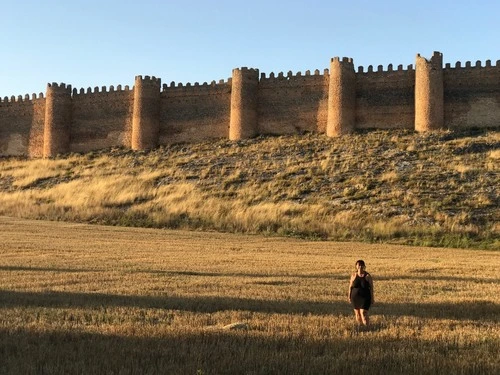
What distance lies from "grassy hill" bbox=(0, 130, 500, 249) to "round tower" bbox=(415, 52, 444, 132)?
912mm

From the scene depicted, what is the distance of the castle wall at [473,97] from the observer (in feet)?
108

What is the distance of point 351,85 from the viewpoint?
3500cm

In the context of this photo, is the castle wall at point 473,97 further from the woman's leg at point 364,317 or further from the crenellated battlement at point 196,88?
the woman's leg at point 364,317

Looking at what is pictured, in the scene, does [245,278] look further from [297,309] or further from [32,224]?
[32,224]

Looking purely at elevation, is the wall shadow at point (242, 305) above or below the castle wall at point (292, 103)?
below

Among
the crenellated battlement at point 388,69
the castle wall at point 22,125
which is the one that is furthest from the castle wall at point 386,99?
the castle wall at point 22,125

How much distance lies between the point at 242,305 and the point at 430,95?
91.5ft

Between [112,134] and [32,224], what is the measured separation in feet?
58.2

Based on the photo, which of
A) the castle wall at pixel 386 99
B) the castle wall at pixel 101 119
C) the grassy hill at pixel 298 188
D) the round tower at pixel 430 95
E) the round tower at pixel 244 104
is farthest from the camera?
the castle wall at pixel 101 119

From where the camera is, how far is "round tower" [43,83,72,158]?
137 ft

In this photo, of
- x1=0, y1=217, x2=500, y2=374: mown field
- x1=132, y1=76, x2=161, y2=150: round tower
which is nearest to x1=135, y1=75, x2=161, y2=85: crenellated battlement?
x1=132, y1=76, x2=161, y2=150: round tower

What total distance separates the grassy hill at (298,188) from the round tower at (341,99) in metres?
0.92

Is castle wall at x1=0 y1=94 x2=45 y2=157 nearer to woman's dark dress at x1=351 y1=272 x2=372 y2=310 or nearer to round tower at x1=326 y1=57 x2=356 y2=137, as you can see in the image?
round tower at x1=326 y1=57 x2=356 y2=137

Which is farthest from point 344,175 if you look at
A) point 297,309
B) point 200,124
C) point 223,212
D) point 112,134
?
point 297,309
